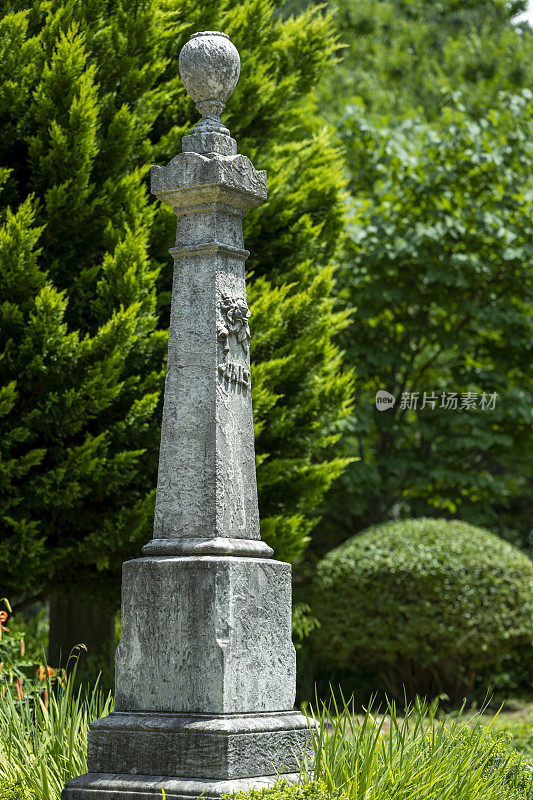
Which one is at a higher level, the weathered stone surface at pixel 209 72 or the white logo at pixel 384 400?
the weathered stone surface at pixel 209 72

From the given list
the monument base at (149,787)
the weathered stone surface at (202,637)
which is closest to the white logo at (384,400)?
the weathered stone surface at (202,637)

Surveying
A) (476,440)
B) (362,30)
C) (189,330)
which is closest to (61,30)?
(189,330)

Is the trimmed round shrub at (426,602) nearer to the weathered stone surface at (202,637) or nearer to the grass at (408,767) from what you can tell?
the grass at (408,767)

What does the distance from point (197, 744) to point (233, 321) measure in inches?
81.4

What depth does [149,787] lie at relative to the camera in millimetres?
4723

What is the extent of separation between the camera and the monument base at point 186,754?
4664 mm

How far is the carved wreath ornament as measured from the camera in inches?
211

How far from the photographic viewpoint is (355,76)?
16484mm

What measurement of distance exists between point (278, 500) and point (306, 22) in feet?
15.0

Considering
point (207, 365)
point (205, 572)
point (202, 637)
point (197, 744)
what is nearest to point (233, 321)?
point (207, 365)

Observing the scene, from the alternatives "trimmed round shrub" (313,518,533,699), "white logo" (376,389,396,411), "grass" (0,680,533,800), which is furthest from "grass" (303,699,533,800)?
"white logo" (376,389,396,411)

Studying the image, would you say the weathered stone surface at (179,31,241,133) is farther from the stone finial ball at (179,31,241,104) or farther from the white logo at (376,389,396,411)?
the white logo at (376,389,396,411)

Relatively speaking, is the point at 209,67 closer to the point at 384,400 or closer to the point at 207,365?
the point at 207,365

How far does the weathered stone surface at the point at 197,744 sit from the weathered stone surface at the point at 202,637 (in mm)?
96
